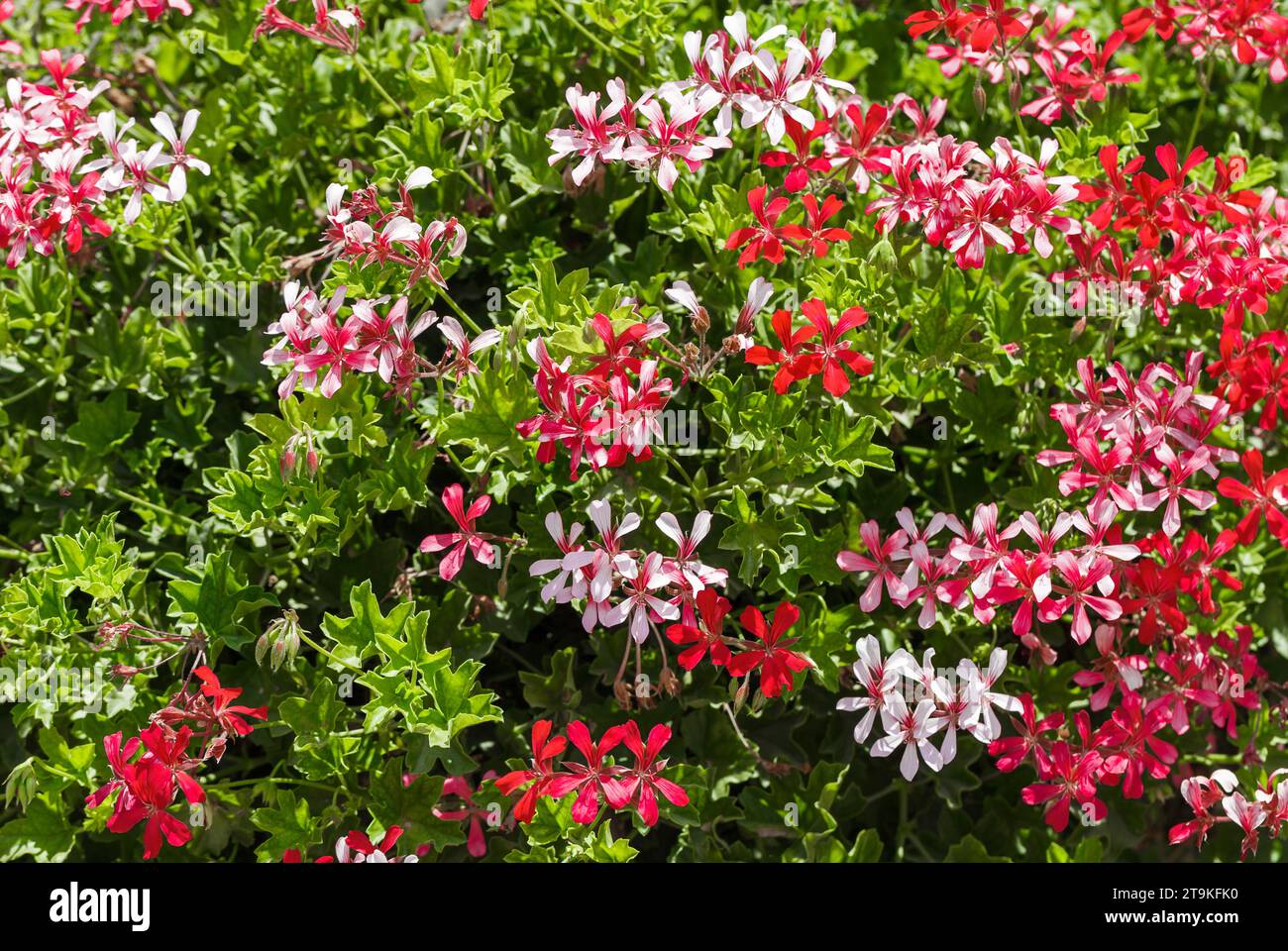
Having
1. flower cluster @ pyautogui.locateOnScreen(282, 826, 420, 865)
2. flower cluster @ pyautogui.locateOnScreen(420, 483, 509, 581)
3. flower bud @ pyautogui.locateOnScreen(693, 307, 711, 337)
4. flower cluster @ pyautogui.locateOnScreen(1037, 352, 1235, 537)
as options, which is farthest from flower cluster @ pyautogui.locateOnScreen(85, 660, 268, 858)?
flower cluster @ pyautogui.locateOnScreen(1037, 352, 1235, 537)

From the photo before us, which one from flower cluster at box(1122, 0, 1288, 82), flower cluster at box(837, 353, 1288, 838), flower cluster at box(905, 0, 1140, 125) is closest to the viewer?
flower cluster at box(837, 353, 1288, 838)

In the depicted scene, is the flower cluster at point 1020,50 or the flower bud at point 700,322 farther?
the flower cluster at point 1020,50

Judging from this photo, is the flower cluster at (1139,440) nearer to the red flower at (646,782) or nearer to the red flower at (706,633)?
the red flower at (706,633)

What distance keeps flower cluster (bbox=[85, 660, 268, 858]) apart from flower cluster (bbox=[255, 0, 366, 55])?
0.98 m

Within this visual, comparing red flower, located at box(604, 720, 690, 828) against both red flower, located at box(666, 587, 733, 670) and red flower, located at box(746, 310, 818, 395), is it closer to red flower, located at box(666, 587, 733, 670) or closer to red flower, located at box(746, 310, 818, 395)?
red flower, located at box(666, 587, 733, 670)

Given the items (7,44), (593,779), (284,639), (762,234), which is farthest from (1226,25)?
(7,44)

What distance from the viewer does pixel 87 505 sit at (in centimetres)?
211

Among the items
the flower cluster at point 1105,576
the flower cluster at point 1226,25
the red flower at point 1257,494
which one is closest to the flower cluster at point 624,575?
the flower cluster at point 1105,576

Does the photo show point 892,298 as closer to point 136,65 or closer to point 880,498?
point 880,498

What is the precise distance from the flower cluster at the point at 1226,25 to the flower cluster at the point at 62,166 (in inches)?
61.1

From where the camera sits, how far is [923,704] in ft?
5.56

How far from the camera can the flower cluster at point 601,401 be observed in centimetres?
162

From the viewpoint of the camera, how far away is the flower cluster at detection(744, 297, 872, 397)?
170cm

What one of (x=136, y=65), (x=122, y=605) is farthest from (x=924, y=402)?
(x=136, y=65)
